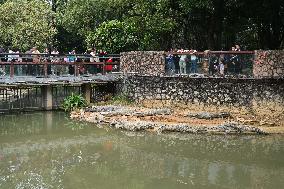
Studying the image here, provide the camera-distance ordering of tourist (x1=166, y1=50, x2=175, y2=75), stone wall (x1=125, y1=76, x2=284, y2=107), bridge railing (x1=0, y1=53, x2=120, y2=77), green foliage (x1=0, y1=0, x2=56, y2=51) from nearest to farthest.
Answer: stone wall (x1=125, y1=76, x2=284, y2=107) < bridge railing (x1=0, y1=53, x2=120, y2=77) < tourist (x1=166, y1=50, x2=175, y2=75) < green foliage (x1=0, y1=0, x2=56, y2=51)

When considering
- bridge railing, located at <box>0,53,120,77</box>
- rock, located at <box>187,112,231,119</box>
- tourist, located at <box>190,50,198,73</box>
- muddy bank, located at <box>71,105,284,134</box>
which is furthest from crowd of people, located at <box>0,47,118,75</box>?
rock, located at <box>187,112,231,119</box>

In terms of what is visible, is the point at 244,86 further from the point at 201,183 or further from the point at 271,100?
the point at 201,183

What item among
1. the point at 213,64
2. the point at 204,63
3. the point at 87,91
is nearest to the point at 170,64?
the point at 204,63

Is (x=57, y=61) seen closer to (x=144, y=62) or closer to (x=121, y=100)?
(x=121, y=100)

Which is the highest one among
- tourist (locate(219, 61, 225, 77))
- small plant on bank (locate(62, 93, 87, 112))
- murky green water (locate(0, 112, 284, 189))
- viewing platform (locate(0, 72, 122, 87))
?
tourist (locate(219, 61, 225, 77))

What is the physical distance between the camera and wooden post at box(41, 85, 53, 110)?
25547 mm

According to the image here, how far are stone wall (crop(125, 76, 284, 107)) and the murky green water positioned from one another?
323 cm

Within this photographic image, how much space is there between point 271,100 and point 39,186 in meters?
12.5

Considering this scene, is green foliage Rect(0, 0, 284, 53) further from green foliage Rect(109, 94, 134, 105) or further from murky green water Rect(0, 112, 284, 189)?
murky green water Rect(0, 112, 284, 189)

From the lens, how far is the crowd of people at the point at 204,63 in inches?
886

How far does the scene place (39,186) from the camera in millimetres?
13281

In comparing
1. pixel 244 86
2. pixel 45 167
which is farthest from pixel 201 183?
pixel 244 86

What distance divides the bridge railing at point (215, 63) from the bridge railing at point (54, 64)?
3933 mm

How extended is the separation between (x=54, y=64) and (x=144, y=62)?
4.32m
